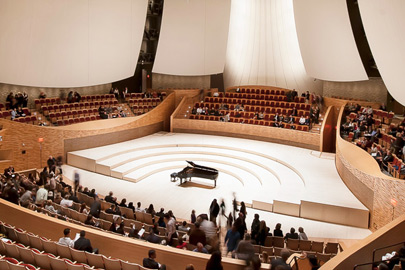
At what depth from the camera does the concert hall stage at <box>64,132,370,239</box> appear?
959cm

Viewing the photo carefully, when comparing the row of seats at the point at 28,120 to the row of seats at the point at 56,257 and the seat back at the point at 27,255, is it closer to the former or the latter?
the row of seats at the point at 56,257

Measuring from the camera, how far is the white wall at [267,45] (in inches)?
732

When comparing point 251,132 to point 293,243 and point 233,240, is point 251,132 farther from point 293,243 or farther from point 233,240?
point 233,240

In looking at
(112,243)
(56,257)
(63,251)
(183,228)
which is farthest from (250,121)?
(56,257)

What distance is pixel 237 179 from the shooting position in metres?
12.8

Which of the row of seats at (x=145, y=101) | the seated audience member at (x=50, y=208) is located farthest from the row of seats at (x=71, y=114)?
the seated audience member at (x=50, y=208)

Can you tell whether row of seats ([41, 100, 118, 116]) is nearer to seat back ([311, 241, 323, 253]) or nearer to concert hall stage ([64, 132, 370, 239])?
concert hall stage ([64, 132, 370, 239])

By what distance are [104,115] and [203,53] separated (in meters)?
5.64

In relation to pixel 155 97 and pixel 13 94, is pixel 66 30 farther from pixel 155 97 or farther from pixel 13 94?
pixel 155 97

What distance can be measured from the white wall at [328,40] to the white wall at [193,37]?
11.6ft

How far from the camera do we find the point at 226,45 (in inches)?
745

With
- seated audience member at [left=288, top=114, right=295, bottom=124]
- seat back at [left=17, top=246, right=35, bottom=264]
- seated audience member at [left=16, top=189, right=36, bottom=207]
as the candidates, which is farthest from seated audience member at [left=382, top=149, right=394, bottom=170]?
seat back at [left=17, top=246, right=35, bottom=264]

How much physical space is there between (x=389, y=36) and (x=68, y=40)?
10.3 meters

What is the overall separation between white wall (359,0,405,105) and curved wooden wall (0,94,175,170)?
29.4 ft
